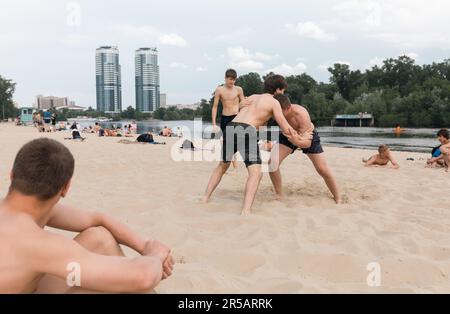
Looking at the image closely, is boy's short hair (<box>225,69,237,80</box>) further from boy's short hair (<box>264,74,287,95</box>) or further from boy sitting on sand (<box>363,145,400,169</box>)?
boy sitting on sand (<box>363,145,400,169</box>)

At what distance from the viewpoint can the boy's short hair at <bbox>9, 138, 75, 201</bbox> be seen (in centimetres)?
149

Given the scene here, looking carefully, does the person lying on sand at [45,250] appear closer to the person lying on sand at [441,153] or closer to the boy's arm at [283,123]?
the boy's arm at [283,123]

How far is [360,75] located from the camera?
92625mm

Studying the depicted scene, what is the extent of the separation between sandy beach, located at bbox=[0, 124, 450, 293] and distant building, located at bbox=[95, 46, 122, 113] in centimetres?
5842

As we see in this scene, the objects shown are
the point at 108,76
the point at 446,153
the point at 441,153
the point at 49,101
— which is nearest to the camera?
the point at 446,153

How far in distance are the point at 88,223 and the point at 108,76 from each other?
3020 inches

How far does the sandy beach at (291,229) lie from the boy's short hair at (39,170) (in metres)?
1.13

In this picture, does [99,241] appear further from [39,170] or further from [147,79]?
[147,79]

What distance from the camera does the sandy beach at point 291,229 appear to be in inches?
101

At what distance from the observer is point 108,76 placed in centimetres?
7412

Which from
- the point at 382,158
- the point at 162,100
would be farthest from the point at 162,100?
the point at 382,158

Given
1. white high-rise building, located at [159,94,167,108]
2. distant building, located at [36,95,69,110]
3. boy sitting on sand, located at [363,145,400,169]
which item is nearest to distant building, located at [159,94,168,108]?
white high-rise building, located at [159,94,167,108]

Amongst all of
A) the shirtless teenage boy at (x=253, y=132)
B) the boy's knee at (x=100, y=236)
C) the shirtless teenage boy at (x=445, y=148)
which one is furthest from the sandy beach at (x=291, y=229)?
the shirtless teenage boy at (x=445, y=148)
